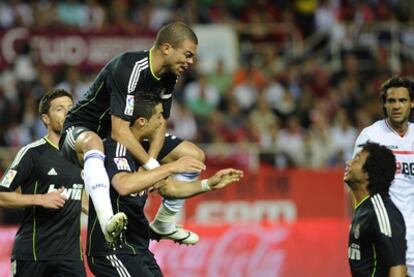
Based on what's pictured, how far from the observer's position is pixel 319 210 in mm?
16688

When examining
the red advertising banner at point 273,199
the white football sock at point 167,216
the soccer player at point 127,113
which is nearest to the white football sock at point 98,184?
the soccer player at point 127,113

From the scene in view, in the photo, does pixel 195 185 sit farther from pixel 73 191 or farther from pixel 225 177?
pixel 73 191

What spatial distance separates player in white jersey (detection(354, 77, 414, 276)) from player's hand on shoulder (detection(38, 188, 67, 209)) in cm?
256

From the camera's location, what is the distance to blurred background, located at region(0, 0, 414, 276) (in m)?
13.5

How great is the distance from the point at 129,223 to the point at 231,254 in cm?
596

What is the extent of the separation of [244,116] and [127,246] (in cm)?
1165

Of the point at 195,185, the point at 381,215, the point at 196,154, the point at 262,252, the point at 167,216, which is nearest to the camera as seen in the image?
the point at 381,215

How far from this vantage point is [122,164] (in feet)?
24.3

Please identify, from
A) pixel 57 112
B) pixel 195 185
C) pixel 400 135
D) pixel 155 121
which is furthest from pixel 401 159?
pixel 57 112

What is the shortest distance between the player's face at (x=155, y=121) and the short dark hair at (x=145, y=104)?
0.09 feet

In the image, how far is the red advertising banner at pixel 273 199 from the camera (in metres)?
16.1

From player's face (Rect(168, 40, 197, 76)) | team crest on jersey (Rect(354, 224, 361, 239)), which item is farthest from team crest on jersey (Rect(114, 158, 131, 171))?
team crest on jersey (Rect(354, 224, 361, 239))

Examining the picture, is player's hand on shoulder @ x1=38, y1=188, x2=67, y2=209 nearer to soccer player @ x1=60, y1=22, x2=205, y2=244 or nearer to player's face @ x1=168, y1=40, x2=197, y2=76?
soccer player @ x1=60, y1=22, x2=205, y2=244

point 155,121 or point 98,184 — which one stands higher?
point 155,121
